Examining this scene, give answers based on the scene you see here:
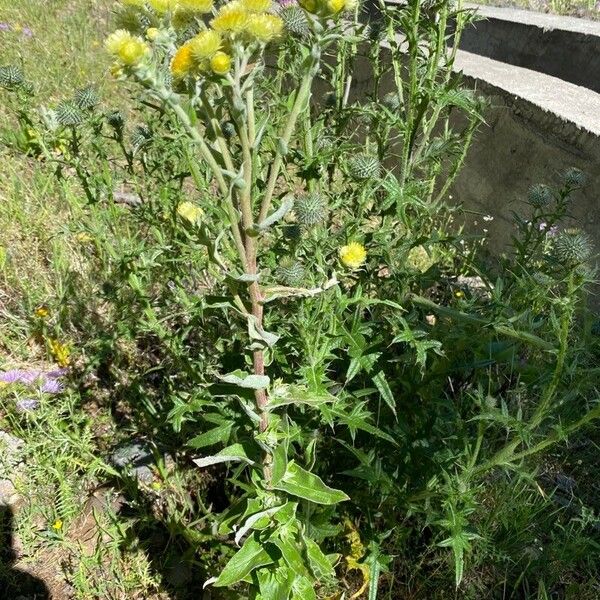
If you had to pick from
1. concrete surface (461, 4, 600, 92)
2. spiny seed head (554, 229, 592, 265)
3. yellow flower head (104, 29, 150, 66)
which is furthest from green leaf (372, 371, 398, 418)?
concrete surface (461, 4, 600, 92)

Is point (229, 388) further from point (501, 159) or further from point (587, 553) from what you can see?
point (501, 159)

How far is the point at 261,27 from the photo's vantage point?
1145 millimetres

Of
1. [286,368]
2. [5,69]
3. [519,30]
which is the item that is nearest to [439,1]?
[286,368]

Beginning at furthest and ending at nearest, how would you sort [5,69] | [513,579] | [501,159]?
[501,159]
[5,69]
[513,579]

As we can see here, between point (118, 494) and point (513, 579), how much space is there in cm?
142

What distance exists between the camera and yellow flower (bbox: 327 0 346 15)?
1.19 meters

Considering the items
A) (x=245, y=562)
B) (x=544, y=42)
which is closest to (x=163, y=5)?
(x=245, y=562)

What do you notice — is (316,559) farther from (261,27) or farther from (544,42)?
(544,42)

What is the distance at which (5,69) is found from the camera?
2229 millimetres

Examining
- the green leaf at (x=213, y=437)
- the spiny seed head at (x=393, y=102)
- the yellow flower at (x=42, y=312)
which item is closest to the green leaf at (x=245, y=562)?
the green leaf at (x=213, y=437)

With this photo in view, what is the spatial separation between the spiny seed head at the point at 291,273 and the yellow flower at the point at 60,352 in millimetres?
1415

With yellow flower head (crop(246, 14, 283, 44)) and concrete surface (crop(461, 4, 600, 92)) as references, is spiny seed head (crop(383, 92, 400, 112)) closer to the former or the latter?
yellow flower head (crop(246, 14, 283, 44))

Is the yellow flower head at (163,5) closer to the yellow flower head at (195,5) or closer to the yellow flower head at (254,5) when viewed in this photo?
the yellow flower head at (195,5)

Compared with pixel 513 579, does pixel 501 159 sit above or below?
above
